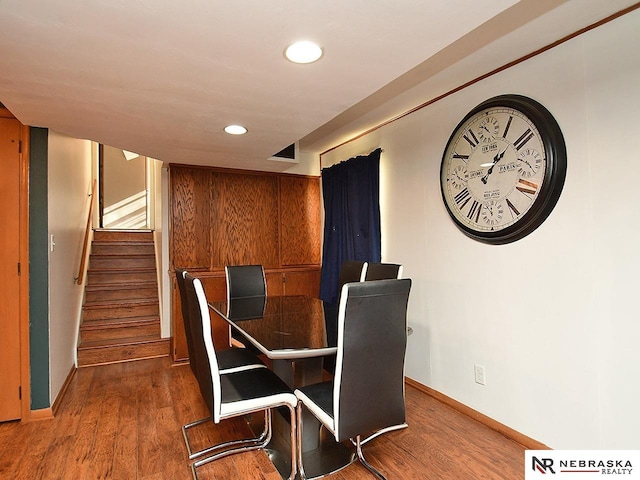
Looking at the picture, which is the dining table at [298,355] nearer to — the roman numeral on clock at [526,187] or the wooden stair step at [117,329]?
the roman numeral on clock at [526,187]

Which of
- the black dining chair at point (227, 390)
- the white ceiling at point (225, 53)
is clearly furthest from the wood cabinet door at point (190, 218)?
the black dining chair at point (227, 390)

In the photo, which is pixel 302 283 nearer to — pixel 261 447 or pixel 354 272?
pixel 354 272

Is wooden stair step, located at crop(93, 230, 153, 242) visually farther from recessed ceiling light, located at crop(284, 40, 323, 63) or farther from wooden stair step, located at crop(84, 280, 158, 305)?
recessed ceiling light, located at crop(284, 40, 323, 63)

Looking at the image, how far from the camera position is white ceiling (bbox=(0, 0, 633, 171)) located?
50.4 inches

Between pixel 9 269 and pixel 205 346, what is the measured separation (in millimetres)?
1898

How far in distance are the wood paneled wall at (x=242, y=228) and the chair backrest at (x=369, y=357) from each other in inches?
102

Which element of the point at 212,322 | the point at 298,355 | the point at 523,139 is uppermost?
the point at 523,139

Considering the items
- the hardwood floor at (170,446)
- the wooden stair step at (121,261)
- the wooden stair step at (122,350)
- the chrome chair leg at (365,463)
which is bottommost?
the hardwood floor at (170,446)

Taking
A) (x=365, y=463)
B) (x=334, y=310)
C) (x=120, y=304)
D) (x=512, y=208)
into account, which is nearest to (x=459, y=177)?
(x=512, y=208)

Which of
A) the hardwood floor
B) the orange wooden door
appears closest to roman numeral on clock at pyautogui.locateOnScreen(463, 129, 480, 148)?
the hardwood floor

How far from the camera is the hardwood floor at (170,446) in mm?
1875

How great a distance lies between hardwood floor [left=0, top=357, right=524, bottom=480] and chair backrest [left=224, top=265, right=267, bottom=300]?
960 millimetres

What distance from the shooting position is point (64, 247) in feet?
10.2

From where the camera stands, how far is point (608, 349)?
177 cm
